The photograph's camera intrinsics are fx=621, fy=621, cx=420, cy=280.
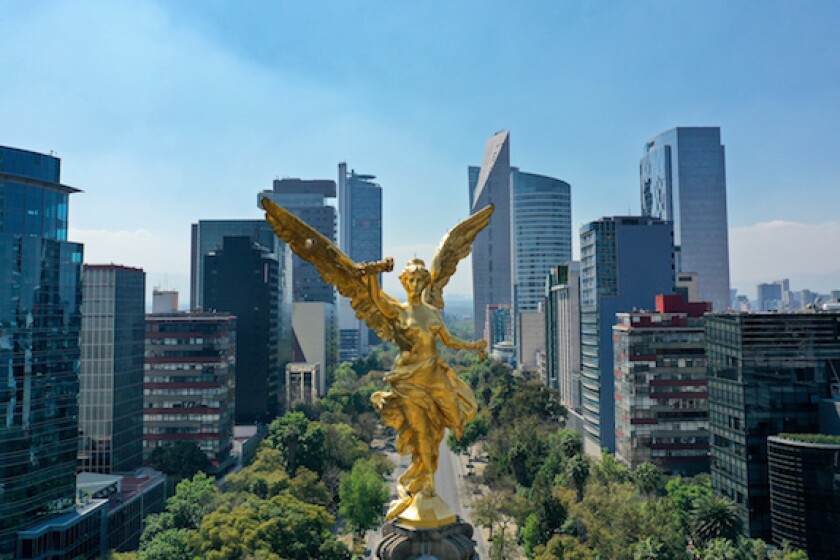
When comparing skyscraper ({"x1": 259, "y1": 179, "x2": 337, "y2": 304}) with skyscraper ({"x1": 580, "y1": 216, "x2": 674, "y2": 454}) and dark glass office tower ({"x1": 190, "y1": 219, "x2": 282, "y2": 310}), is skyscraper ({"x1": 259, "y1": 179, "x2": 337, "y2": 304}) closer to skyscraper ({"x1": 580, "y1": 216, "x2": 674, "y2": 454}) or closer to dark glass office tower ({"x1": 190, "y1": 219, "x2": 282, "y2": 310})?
dark glass office tower ({"x1": 190, "y1": 219, "x2": 282, "y2": 310})

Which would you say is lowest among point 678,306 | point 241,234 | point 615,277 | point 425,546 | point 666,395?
point 666,395

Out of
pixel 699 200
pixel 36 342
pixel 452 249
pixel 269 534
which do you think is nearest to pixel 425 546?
pixel 452 249

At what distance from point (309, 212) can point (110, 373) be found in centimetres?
12318

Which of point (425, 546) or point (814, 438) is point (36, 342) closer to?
point (425, 546)

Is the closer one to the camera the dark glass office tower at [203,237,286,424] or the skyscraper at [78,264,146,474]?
the skyscraper at [78,264,146,474]

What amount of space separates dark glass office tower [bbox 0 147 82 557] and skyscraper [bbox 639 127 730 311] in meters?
167

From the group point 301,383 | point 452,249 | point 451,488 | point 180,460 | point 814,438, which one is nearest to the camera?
point 452,249

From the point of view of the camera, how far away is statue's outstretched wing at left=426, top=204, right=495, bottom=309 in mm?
15148

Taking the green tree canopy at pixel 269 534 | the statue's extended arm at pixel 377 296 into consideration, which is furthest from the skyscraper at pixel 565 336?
the statue's extended arm at pixel 377 296

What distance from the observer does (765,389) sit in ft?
126

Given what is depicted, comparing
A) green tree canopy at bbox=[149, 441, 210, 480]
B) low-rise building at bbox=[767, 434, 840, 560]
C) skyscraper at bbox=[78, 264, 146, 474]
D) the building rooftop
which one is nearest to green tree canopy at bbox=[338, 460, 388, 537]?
green tree canopy at bbox=[149, 441, 210, 480]

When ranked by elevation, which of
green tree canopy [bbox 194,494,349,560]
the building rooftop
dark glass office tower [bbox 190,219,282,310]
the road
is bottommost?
the road

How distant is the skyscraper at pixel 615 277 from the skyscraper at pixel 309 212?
96854mm

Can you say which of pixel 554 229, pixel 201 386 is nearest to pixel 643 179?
pixel 554 229
